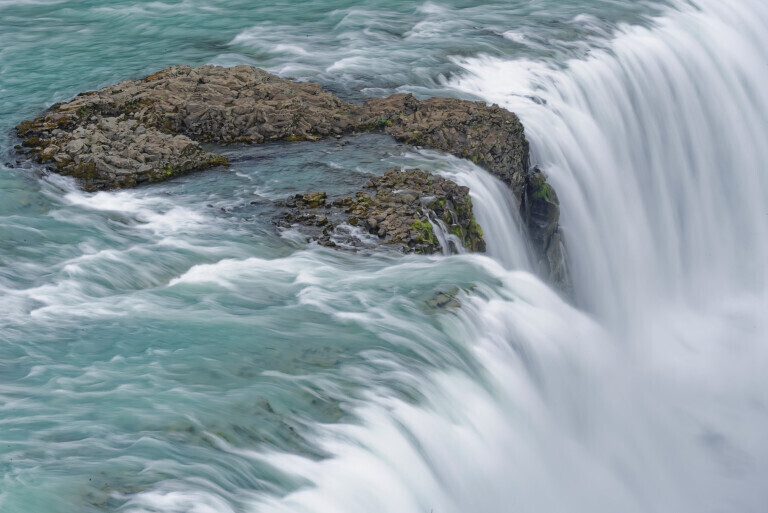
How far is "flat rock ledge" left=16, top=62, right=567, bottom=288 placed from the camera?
47.1 ft

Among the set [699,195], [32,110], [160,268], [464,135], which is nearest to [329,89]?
[464,135]

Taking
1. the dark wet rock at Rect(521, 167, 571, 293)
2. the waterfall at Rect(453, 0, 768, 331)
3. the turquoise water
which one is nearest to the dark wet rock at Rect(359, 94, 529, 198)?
the dark wet rock at Rect(521, 167, 571, 293)

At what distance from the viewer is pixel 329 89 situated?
1705 centimetres

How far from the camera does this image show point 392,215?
491 inches

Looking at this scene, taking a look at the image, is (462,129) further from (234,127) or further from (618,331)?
(618,331)

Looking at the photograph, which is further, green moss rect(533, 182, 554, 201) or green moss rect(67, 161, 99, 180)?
green moss rect(533, 182, 554, 201)

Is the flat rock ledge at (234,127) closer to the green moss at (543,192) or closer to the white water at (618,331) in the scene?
the green moss at (543,192)

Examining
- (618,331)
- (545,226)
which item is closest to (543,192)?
(545,226)

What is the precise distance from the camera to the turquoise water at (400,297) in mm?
8750

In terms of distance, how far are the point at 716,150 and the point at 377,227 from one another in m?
10.4

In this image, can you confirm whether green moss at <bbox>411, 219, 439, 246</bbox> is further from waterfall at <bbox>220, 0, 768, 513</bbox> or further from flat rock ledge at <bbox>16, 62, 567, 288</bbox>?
flat rock ledge at <bbox>16, 62, 567, 288</bbox>

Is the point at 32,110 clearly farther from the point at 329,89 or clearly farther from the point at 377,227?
the point at 377,227

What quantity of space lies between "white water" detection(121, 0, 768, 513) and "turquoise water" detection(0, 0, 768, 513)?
4cm

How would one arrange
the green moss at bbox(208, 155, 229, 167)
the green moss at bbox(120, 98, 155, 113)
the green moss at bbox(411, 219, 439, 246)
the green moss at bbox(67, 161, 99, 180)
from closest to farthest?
the green moss at bbox(411, 219, 439, 246), the green moss at bbox(67, 161, 99, 180), the green moss at bbox(208, 155, 229, 167), the green moss at bbox(120, 98, 155, 113)
